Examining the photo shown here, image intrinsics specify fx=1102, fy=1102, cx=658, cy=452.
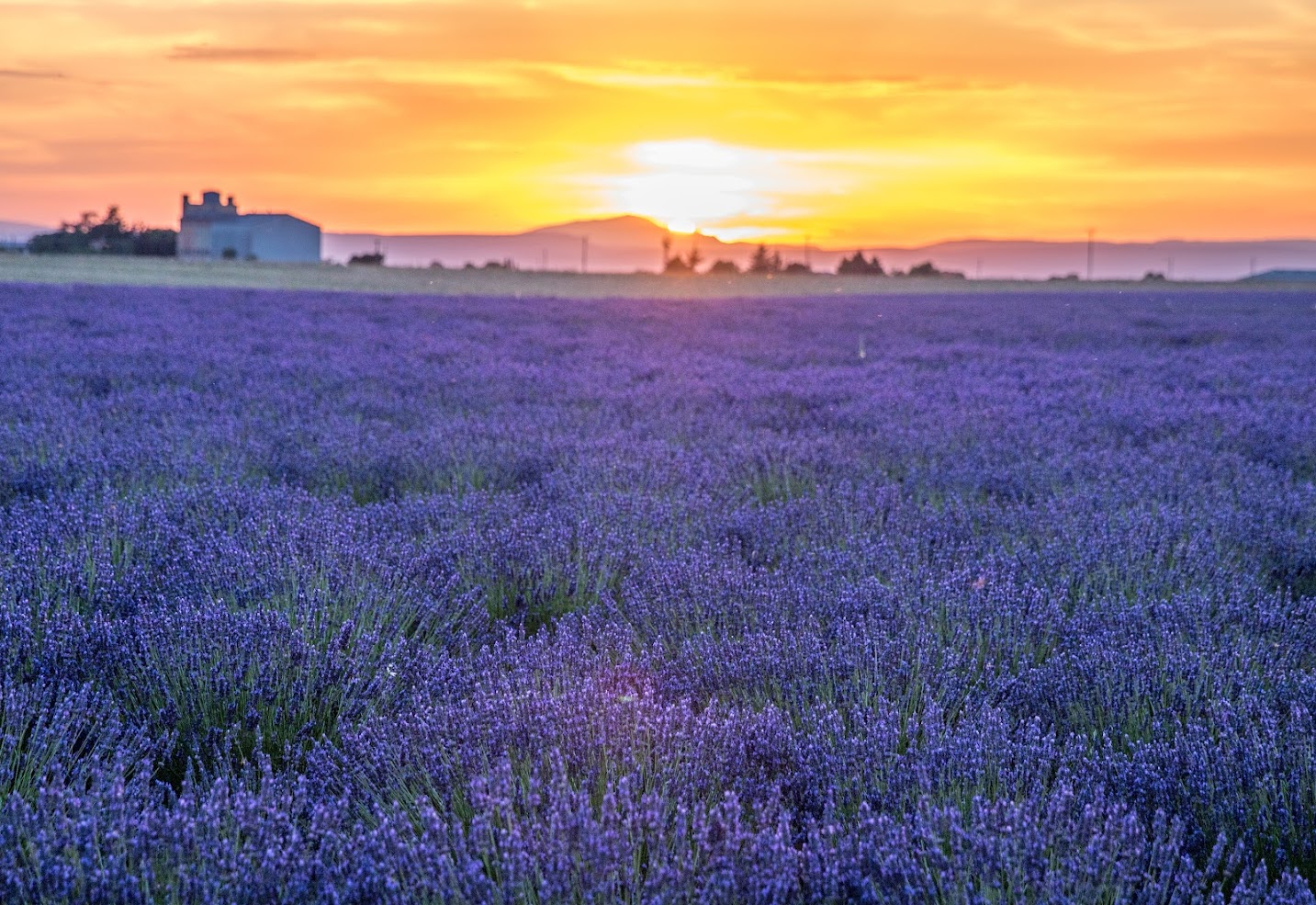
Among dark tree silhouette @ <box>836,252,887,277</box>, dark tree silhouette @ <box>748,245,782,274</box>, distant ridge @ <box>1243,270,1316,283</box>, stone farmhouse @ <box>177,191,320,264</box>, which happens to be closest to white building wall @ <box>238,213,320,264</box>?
stone farmhouse @ <box>177,191,320,264</box>

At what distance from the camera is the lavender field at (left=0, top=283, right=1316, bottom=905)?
1.51 meters

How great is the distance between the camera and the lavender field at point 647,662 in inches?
59.3

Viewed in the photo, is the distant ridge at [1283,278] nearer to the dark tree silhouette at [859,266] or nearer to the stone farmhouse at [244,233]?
the dark tree silhouette at [859,266]

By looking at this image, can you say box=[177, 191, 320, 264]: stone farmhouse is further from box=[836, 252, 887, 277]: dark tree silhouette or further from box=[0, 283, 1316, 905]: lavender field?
box=[0, 283, 1316, 905]: lavender field

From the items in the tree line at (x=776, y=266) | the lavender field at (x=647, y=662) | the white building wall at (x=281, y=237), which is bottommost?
the lavender field at (x=647, y=662)

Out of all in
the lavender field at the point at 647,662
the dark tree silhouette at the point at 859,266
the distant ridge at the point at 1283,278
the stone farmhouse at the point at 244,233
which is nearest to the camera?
the lavender field at the point at 647,662

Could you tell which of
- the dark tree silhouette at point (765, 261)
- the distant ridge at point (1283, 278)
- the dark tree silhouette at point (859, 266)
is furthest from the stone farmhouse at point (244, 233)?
the distant ridge at point (1283, 278)

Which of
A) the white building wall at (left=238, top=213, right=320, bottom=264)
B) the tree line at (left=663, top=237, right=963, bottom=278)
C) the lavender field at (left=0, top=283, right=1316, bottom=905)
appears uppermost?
the white building wall at (left=238, top=213, right=320, bottom=264)

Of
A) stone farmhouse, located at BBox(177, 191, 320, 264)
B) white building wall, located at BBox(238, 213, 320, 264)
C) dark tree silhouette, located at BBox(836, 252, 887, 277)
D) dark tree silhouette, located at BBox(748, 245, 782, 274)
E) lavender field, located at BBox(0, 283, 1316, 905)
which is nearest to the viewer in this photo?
lavender field, located at BBox(0, 283, 1316, 905)

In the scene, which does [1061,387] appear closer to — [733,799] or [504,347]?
[504,347]

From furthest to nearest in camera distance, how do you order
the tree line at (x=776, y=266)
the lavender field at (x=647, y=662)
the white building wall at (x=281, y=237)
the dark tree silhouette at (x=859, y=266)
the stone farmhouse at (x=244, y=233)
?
the white building wall at (x=281, y=237)
the stone farmhouse at (x=244, y=233)
the dark tree silhouette at (x=859, y=266)
the tree line at (x=776, y=266)
the lavender field at (x=647, y=662)

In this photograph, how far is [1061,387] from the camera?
26.5 ft

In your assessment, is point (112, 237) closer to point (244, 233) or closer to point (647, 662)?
point (244, 233)

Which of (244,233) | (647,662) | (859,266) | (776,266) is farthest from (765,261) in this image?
(647,662)
